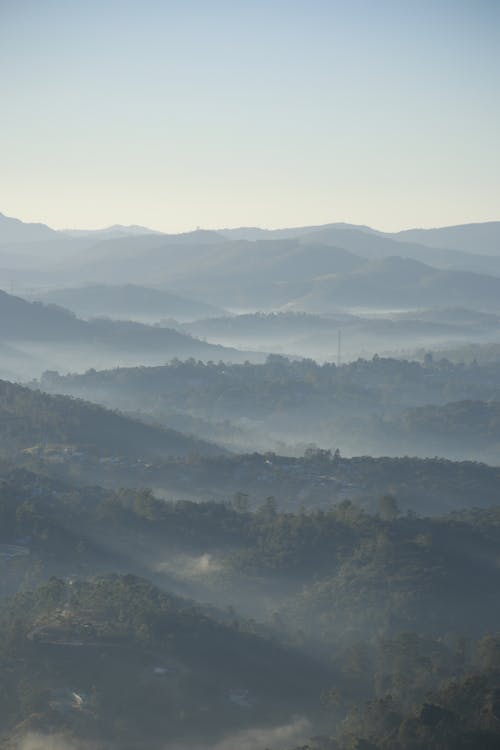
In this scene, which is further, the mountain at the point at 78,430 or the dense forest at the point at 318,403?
the dense forest at the point at 318,403

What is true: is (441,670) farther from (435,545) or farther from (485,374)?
(485,374)

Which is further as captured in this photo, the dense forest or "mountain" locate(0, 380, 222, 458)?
the dense forest

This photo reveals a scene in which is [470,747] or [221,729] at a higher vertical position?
[470,747]

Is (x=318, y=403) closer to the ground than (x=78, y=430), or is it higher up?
closer to the ground

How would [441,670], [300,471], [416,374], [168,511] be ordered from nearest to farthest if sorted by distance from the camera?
[441,670] → [168,511] → [300,471] → [416,374]

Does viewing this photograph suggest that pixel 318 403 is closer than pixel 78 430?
No

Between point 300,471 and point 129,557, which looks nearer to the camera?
point 129,557

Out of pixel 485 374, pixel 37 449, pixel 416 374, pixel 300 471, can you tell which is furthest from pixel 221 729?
pixel 485 374

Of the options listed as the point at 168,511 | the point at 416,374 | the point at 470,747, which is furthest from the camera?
the point at 416,374
